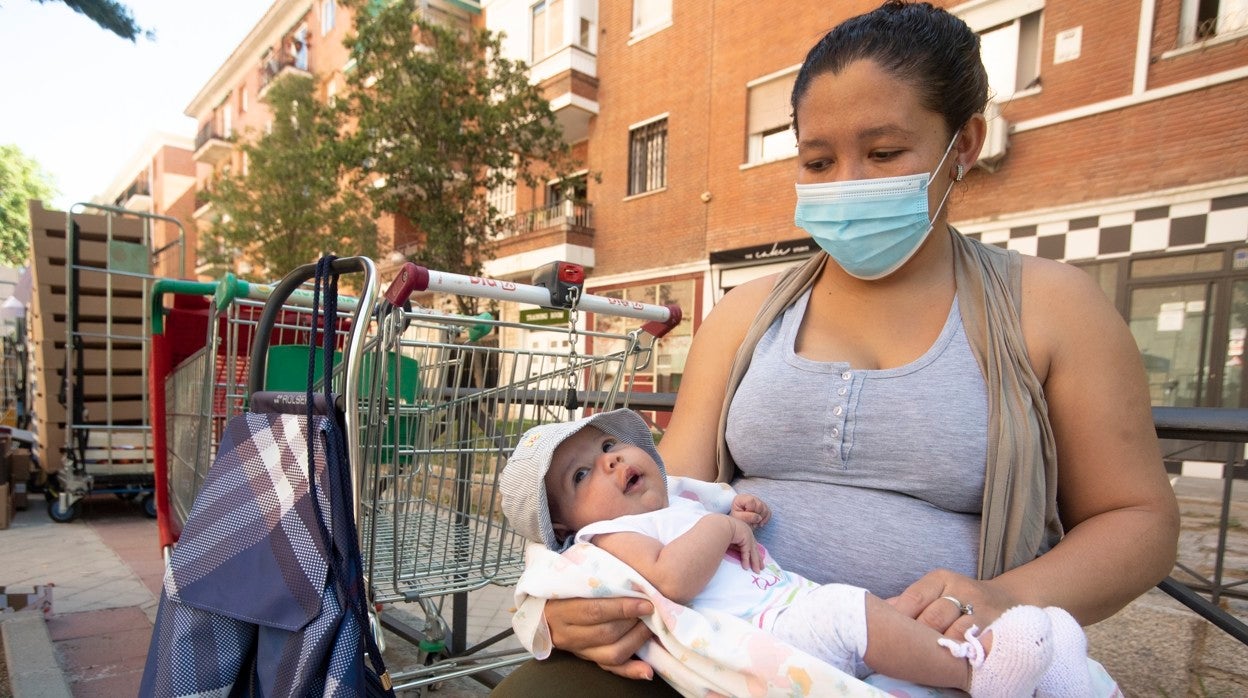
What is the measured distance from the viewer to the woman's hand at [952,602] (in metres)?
0.93

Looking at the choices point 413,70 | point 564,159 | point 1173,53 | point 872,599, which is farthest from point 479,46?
point 872,599

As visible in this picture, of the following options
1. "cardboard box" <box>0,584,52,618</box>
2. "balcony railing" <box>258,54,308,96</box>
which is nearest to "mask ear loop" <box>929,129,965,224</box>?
"cardboard box" <box>0,584,52,618</box>

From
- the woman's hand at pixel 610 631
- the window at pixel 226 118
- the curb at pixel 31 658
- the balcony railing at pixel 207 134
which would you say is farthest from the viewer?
the window at pixel 226 118

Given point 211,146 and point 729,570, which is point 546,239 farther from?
point 211,146

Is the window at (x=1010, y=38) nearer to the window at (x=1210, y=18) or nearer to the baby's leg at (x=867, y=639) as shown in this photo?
the window at (x=1210, y=18)

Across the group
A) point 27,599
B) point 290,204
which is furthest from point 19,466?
point 290,204

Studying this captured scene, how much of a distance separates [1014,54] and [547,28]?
30.0 ft

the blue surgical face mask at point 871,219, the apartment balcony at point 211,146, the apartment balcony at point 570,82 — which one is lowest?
the blue surgical face mask at point 871,219

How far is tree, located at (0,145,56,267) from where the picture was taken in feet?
85.8

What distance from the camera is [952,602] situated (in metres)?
0.95

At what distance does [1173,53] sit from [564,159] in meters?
9.91

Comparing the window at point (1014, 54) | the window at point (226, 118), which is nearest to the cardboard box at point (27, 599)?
the window at point (1014, 54)

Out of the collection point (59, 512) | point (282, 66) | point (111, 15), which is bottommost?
point (59, 512)

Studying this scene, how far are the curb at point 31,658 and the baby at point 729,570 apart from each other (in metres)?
2.21
